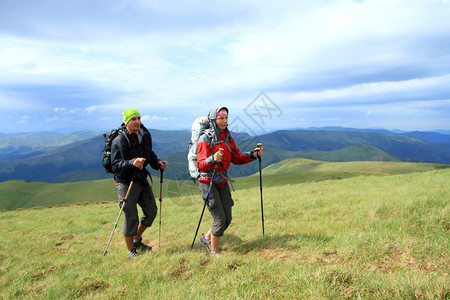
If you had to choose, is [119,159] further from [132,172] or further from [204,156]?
[204,156]

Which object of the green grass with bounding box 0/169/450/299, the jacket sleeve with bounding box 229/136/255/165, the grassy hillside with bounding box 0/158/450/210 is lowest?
the grassy hillside with bounding box 0/158/450/210

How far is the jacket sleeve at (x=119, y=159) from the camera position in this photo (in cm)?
602

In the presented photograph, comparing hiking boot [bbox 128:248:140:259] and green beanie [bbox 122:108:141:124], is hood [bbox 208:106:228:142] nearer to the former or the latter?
green beanie [bbox 122:108:141:124]

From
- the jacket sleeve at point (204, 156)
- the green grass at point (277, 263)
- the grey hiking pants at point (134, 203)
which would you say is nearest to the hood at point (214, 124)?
the jacket sleeve at point (204, 156)

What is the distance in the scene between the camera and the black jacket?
20.0 ft

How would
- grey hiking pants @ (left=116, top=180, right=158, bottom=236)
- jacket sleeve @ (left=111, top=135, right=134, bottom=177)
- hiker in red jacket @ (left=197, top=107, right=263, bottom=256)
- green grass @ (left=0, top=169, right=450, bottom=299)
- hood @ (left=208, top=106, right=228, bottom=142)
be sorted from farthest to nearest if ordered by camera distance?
grey hiking pants @ (left=116, top=180, right=158, bottom=236), hood @ (left=208, top=106, right=228, bottom=142), hiker in red jacket @ (left=197, top=107, right=263, bottom=256), jacket sleeve @ (left=111, top=135, right=134, bottom=177), green grass @ (left=0, top=169, right=450, bottom=299)

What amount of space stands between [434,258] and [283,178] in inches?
3800

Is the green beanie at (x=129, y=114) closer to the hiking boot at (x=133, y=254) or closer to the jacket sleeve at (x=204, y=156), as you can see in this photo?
the jacket sleeve at (x=204, y=156)

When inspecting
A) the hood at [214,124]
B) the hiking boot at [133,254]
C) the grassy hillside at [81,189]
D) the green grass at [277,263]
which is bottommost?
the grassy hillside at [81,189]

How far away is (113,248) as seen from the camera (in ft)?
25.2

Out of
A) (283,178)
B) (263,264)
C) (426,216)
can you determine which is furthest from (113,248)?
(283,178)

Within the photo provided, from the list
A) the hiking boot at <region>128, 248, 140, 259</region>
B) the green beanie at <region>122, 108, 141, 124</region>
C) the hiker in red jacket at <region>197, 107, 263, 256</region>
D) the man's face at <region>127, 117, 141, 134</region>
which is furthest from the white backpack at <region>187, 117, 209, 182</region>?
the hiking boot at <region>128, 248, 140, 259</region>

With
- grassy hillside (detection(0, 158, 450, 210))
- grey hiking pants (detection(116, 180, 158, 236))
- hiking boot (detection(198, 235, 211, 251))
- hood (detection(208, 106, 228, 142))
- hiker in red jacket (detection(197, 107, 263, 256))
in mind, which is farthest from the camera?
grassy hillside (detection(0, 158, 450, 210))

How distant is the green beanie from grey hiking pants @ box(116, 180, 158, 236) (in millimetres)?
1604
